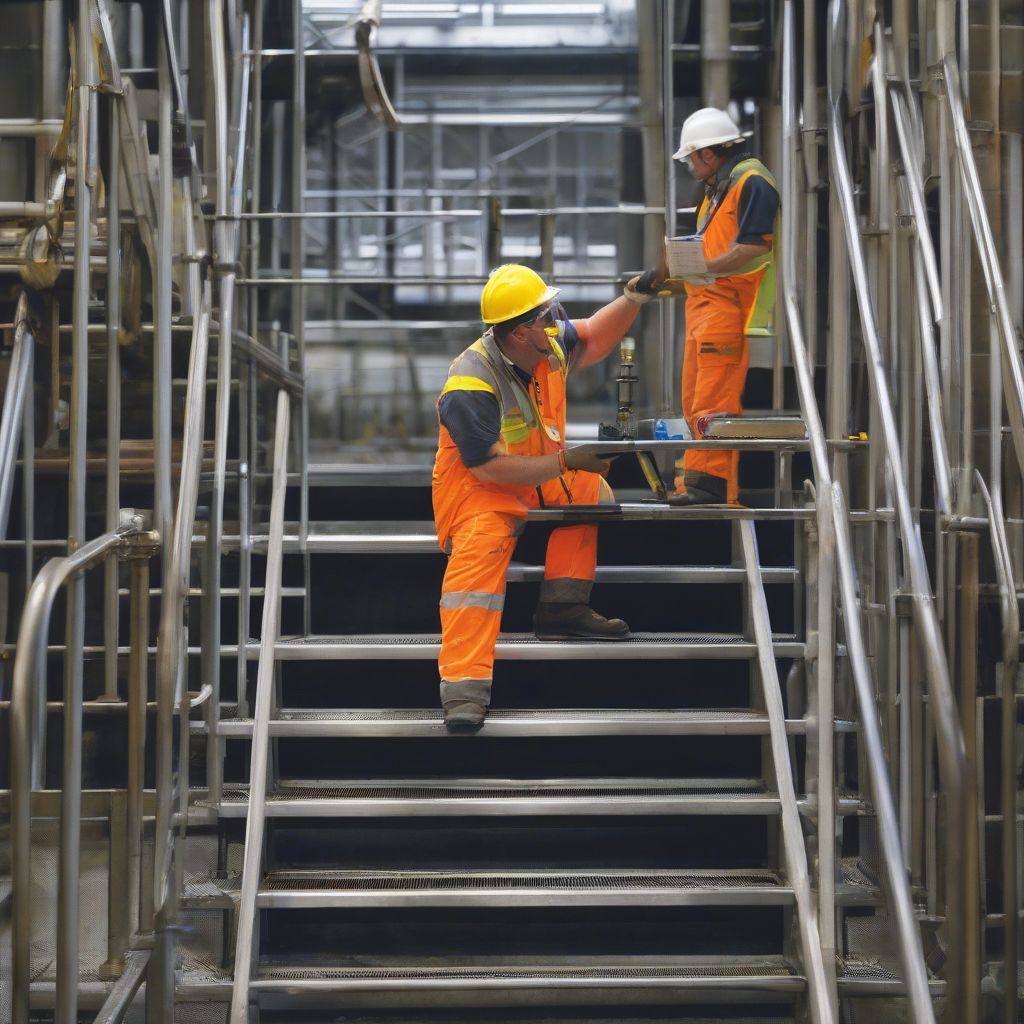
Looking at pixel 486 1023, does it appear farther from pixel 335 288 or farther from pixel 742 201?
pixel 335 288

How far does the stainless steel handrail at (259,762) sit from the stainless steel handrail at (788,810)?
1326 mm

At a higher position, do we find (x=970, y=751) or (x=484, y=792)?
(x=970, y=751)

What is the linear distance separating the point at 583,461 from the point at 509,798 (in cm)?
92

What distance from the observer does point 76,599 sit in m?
2.28

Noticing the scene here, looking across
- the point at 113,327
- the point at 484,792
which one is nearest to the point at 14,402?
the point at 113,327

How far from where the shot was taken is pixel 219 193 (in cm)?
354

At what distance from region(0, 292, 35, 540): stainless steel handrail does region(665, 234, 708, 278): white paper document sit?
176cm

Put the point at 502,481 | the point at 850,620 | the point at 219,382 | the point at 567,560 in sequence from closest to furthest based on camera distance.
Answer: the point at 850,620
the point at 219,382
the point at 502,481
the point at 567,560

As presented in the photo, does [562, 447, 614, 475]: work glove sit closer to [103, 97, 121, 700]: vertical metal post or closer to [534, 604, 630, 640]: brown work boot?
[534, 604, 630, 640]: brown work boot

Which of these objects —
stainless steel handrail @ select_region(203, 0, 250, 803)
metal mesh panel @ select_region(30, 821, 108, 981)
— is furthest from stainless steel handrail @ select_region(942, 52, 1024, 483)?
metal mesh panel @ select_region(30, 821, 108, 981)

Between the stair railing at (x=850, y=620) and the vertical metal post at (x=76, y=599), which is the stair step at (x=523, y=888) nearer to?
the stair railing at (x=850, y=620)

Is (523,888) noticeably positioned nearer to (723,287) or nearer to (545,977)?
(545,977)

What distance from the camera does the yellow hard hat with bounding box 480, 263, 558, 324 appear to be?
3.52 m

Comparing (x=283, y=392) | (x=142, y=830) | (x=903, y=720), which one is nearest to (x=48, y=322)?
(x=283, y=392)
